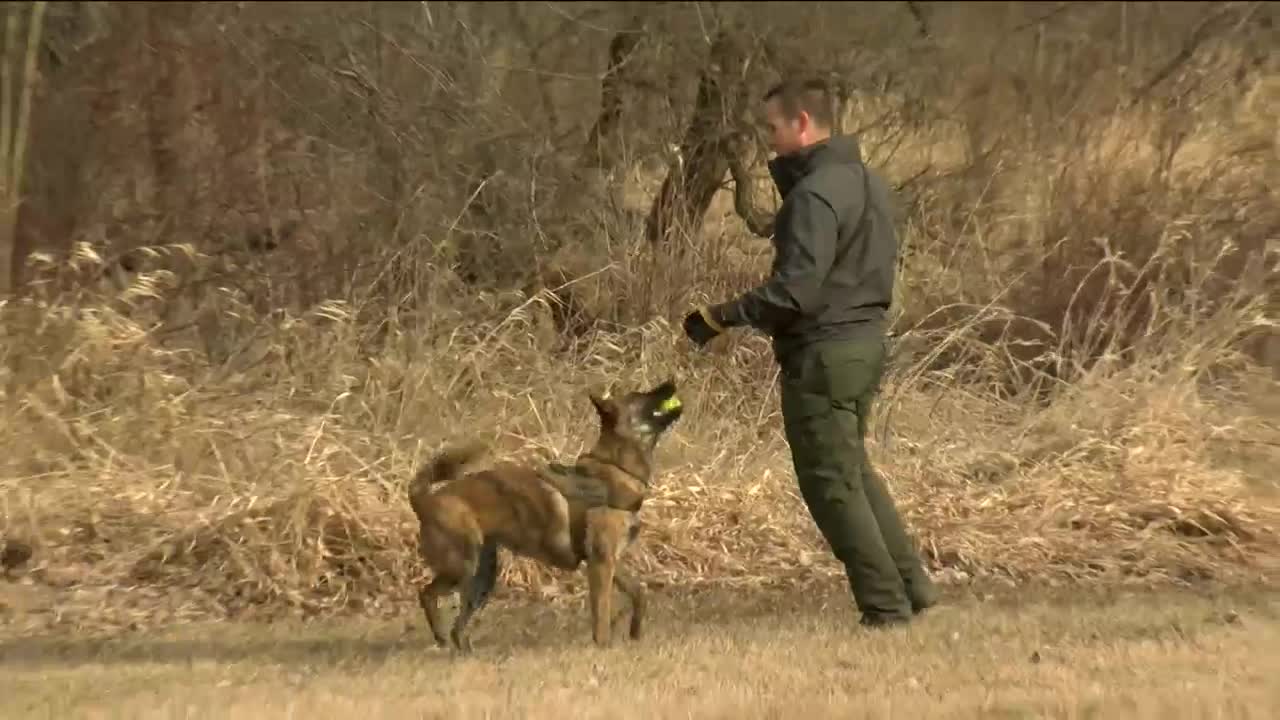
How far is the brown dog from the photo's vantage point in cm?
599

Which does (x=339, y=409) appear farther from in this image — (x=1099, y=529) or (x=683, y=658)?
(x=1099, y=529)

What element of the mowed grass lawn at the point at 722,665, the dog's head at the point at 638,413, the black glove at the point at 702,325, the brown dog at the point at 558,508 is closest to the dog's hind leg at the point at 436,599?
the brown dog at the point at 558,508

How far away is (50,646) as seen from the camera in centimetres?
663

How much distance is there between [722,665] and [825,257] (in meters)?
1.59

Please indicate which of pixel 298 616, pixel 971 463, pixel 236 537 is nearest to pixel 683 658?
pixel 298 616

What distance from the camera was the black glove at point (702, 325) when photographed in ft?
19.1

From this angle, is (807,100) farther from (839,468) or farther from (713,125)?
(713,125)

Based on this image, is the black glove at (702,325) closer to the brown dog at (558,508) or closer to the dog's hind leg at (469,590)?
the brown dog at (558,508)

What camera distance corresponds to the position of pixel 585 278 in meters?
9.91

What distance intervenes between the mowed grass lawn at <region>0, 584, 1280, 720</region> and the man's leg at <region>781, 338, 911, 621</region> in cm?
23

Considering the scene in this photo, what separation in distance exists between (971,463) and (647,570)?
2215 mm

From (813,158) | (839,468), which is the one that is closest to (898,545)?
(839,468)

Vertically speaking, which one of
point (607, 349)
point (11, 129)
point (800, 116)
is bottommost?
point (607, 349)

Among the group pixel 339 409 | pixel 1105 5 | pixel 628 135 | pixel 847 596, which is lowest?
pixel 847 596
